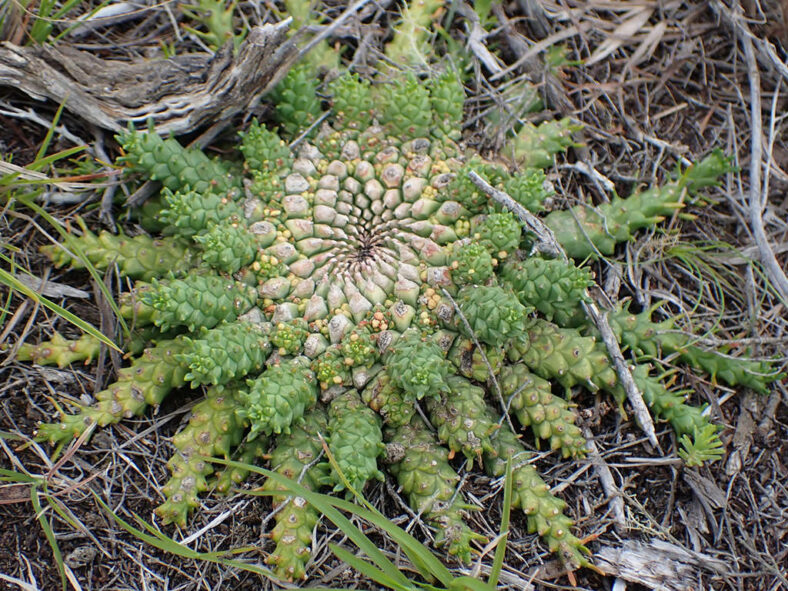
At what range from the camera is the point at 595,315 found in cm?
323

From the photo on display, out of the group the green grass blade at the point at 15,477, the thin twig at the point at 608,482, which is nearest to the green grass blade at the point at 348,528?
the green grass blade at the point at 15,477

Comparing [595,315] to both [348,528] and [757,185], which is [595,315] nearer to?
[757,185]

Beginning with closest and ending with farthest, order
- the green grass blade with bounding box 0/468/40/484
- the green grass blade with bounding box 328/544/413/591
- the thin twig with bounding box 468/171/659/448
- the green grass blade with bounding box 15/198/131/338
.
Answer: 1. the green grass blade with bounding box 328/544/413/591
2. the green grass blade with bounding box 0/468/40/484
3. the green grass blade with bounding box 15/198/131/338
4. the thin twig with bounding box 468/171/659/448

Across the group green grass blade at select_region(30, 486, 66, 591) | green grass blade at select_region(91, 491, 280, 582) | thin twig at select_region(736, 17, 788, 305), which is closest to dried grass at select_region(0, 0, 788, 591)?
thin twig at select_region(736, 17, 788, 305)

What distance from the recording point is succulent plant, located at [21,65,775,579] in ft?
9.27

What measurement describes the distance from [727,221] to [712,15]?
5.17ft

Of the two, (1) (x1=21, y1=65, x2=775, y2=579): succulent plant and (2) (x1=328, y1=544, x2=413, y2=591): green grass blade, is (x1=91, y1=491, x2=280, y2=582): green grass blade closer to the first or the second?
(1) (x1=21, y1=65, x2=775, y2=579): succulent plant

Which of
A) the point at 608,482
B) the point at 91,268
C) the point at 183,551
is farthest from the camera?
the point at 608,482

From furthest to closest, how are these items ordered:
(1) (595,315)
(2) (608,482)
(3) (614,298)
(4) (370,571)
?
1. (3) (614,298)
2. (1) (595,315)
3. (2) (608,482)
4. (4) (370,571)

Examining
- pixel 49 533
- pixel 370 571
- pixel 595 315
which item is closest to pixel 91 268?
pixel 49 533

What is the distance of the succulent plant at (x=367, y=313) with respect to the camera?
2826 mm

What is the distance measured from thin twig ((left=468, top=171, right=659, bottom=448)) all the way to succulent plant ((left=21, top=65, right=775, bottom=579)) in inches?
2.6

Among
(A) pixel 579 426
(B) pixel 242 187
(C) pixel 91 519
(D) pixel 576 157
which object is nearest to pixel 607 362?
(A) pixel 579 426

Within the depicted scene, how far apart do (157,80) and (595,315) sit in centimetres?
272
